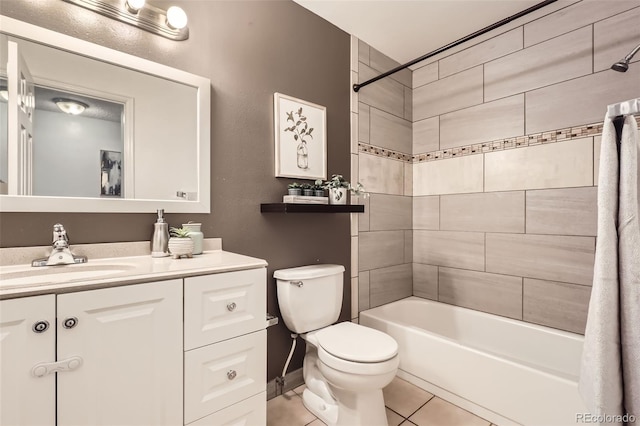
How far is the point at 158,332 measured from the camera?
3.28ft

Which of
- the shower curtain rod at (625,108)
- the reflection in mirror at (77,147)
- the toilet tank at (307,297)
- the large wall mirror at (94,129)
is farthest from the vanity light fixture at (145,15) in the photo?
the shower curtain rod at (625,108)

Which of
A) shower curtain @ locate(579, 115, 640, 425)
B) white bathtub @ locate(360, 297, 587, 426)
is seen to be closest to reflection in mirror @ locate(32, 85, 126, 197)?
shower curtain @ locate(579, 115, 640, 425)

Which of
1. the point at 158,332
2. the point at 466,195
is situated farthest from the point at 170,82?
the point at 466,195

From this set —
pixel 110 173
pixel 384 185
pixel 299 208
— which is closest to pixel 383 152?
pixel 384 185

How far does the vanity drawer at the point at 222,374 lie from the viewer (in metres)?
1.08

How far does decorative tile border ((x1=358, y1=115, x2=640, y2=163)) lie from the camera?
6.15 ft

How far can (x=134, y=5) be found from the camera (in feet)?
4.39

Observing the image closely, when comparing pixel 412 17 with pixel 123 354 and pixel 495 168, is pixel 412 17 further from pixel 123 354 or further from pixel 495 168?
pixel 123 354

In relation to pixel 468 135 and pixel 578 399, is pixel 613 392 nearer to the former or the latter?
pixel 578 399

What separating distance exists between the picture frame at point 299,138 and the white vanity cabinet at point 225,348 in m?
0.86

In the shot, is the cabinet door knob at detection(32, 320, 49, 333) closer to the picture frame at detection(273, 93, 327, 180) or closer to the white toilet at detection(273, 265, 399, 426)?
the white toilet at detection(273, 265, 399, 426)

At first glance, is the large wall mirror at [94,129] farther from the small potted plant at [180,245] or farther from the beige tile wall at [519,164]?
the beige tile wall at [519,164]

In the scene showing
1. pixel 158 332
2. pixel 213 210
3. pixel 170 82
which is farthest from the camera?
pixel 213 210

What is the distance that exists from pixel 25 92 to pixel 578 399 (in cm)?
267
